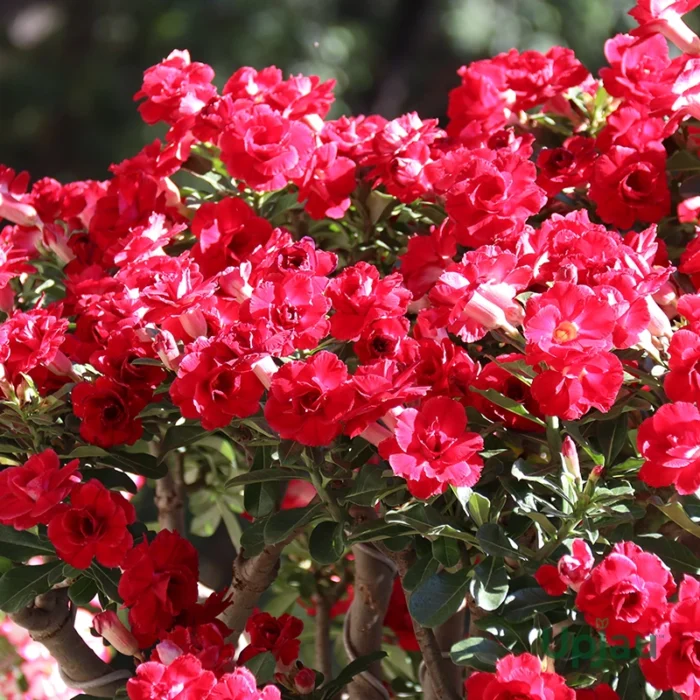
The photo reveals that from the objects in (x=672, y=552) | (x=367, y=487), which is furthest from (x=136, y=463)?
(x=672, y=552)

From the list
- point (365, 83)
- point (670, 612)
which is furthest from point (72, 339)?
point (365, 83)

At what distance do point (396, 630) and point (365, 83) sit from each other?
4.01 metres

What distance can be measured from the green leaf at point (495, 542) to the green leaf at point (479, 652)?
66mm

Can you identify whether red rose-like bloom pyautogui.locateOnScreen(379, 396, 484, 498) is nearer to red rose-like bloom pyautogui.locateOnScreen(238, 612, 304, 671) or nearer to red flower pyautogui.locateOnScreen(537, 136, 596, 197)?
red rose-like bloom pyautogui.locateOnScreen(238, 612, 304, 671)

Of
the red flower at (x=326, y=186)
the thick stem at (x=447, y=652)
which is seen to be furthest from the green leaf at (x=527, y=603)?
the red flower at (x=326, y=186)

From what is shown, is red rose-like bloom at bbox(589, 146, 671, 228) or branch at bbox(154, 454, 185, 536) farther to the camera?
branch at bbox(154, 454, 185, 536)

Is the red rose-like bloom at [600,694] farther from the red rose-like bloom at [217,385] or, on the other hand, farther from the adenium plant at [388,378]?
the red rose-like bloom at [217,385]

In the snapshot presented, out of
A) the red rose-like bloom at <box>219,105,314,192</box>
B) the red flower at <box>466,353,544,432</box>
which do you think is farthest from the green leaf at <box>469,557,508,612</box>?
the red rose-like bloom at <box>219,105,314,192</box>

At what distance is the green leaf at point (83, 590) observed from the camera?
3.15ft

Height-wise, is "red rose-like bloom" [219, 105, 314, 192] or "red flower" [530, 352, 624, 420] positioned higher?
"red flower" [530, 352, 624, 420]

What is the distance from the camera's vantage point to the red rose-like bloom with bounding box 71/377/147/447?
0.93 metres

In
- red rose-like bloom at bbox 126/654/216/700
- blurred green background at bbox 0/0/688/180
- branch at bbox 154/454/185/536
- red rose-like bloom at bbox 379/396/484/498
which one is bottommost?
blurred green background at bbox 0/0/688/180

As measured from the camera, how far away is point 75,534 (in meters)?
0.90

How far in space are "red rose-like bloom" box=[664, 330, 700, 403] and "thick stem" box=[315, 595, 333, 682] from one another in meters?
0.71
